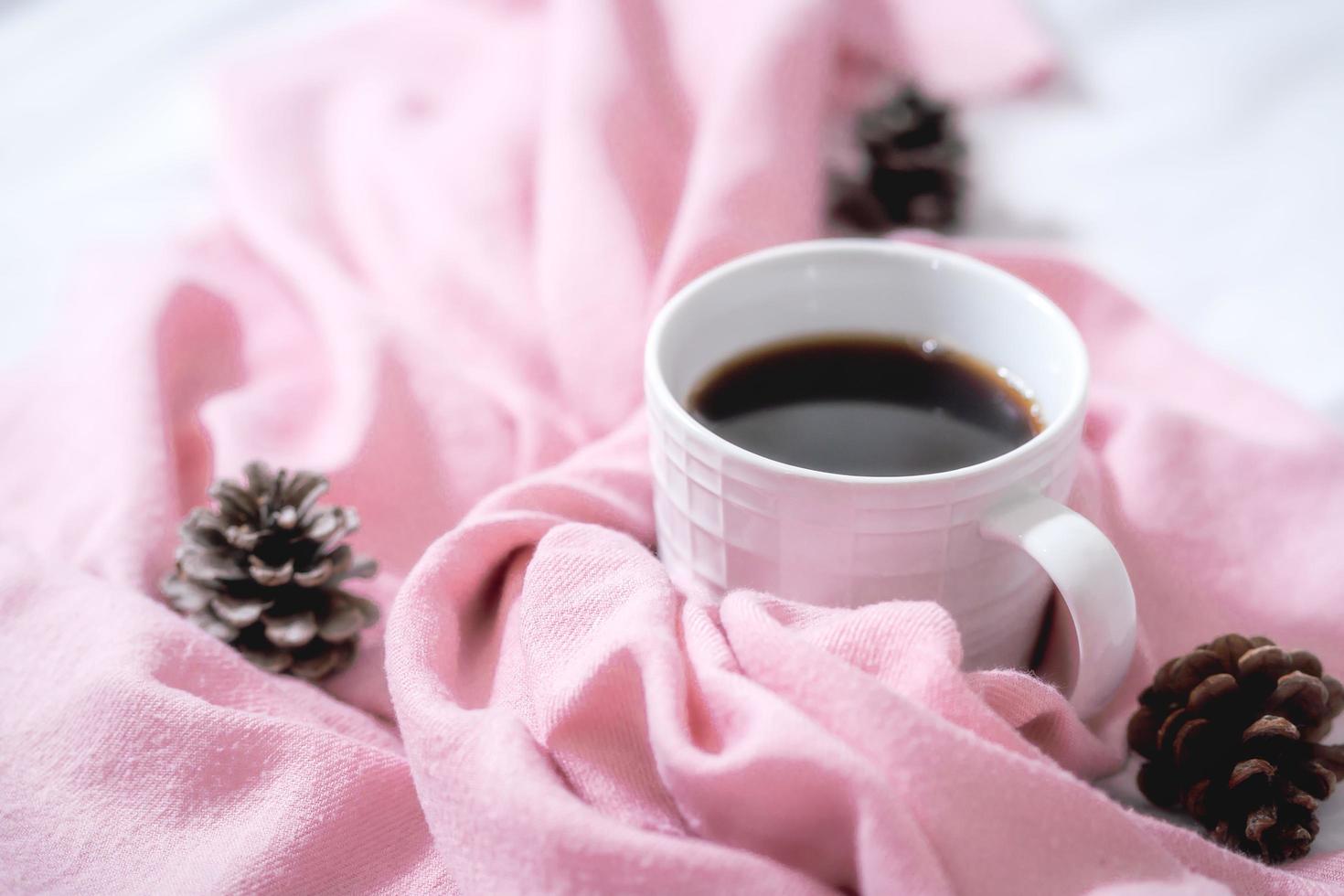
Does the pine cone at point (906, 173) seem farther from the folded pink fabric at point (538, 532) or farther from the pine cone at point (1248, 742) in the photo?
the pine cone at point (1248, 742)

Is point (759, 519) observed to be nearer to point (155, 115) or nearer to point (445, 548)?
point (445, 548)

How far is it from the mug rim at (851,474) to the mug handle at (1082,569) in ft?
0.08

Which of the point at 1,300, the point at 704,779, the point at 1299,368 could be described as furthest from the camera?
the point at 1,300

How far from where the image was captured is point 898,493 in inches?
20.0

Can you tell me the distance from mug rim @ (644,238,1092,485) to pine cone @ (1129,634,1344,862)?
0.13 m

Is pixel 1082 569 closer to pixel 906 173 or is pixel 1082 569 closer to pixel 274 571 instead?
pixel 274 571

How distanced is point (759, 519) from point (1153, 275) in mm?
509

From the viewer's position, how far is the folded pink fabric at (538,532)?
0.47 metres

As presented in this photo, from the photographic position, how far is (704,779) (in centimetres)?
46

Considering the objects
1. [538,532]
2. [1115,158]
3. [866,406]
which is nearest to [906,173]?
[1115,158]

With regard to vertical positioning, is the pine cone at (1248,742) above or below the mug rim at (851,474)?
below

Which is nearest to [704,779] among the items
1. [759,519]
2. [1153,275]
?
[759,519]

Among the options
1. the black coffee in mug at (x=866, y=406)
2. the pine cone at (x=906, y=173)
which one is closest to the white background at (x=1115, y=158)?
the pine cone at (x=906, y=173)

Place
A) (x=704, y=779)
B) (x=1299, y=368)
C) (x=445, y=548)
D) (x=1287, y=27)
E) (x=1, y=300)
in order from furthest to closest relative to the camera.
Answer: (x=1287, y=27) → (x=1, y=300) → (x=1299, y=368) → (x=445, y=548) → (x=704, y=779)
